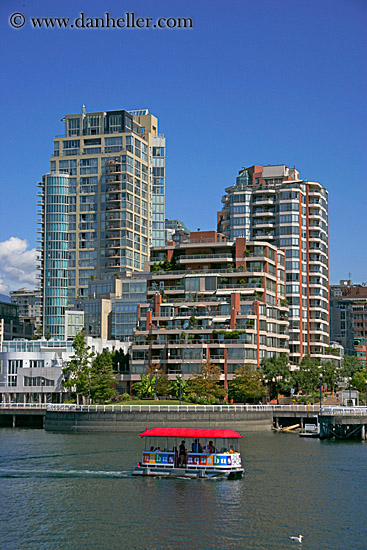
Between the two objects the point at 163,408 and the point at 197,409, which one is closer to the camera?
the point at 197,409

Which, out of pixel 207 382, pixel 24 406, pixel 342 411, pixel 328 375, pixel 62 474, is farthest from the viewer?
pixel 328 375

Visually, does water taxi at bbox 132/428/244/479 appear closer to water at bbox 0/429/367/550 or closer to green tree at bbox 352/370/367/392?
water at bbox 0/429/367/550

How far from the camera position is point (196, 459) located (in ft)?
262

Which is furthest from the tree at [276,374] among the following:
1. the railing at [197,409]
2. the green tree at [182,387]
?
the railing at [197,409]

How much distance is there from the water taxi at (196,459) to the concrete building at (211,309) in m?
77.7

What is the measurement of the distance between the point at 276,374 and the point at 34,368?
48139 mm

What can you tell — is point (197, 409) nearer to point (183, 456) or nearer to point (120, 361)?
point (120, 361)

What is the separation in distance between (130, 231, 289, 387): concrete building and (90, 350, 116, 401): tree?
7308 millimetres

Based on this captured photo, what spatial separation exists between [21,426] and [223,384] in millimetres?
38975

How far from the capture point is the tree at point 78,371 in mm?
155012

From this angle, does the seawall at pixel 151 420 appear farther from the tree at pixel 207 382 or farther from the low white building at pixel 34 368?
the low white building at pixel 34 368

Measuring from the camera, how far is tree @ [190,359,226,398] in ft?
495

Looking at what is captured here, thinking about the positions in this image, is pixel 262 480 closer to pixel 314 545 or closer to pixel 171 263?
pixel 314 545

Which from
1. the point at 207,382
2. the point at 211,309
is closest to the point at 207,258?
the point at 211,309
